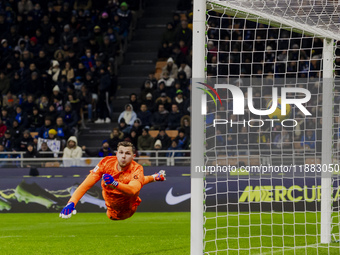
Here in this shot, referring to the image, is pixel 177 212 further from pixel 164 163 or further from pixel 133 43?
pixel 133 43

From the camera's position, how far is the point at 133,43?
22766 mm

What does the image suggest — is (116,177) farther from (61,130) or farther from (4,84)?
(4,84)

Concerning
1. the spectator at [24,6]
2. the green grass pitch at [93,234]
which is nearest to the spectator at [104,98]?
the green grass pitch at [93,234]

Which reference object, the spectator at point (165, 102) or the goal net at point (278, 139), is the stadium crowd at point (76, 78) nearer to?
the spectator at point (165, 102)

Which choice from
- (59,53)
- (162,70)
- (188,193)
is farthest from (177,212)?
(59,53)

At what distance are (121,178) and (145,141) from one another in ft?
27.7

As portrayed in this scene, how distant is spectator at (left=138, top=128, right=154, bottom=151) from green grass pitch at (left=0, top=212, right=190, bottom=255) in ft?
7.84

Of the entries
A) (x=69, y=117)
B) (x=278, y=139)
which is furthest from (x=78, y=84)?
(x=278, y=139)

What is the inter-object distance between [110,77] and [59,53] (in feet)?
6.76

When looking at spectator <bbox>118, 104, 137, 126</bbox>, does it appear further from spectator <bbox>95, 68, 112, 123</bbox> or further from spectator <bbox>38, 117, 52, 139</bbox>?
spectator <bbox>38, 117, 52, 139</bbox>

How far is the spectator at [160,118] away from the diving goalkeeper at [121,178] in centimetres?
883

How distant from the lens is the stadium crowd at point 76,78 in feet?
59.2

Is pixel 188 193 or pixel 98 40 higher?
pixel 98 40

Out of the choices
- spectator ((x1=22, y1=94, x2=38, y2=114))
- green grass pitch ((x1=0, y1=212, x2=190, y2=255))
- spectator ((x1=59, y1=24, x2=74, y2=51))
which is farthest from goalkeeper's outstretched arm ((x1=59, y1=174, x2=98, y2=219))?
spectator ((x1=59, y1=24, x2=74, y2=51))
